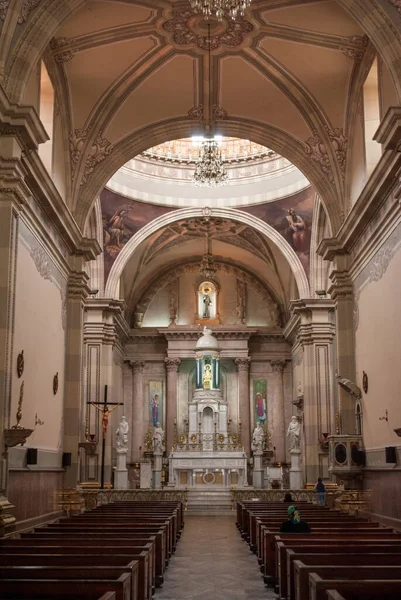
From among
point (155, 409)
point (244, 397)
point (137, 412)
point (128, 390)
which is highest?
point (128, 390)

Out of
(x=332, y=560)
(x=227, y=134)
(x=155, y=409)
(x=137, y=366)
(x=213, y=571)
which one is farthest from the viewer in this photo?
(x=137, y=366)

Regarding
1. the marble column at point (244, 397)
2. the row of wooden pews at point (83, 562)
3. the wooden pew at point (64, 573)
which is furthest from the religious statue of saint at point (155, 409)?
the wooden pew at point (64, 573)

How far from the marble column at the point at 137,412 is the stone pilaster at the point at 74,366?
45.5 ft

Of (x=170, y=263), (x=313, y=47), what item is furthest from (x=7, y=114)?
(x=170, y=263)

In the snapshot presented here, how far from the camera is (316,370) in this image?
23.5m

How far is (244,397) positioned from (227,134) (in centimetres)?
1454

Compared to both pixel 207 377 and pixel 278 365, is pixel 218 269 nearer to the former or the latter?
pixel 278 365

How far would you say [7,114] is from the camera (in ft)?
34.4

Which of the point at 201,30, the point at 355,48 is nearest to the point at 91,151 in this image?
the point at 201,30

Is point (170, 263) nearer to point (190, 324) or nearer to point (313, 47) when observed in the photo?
point (190, 324)

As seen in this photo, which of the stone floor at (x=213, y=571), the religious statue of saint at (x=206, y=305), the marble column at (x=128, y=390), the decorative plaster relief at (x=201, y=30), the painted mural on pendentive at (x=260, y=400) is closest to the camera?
the stone floor at (x=213, y=571)

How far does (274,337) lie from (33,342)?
750 inches

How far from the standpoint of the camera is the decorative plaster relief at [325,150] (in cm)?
1617

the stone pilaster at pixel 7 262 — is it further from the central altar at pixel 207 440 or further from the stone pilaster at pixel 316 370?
the central altar at pixel 207 440
